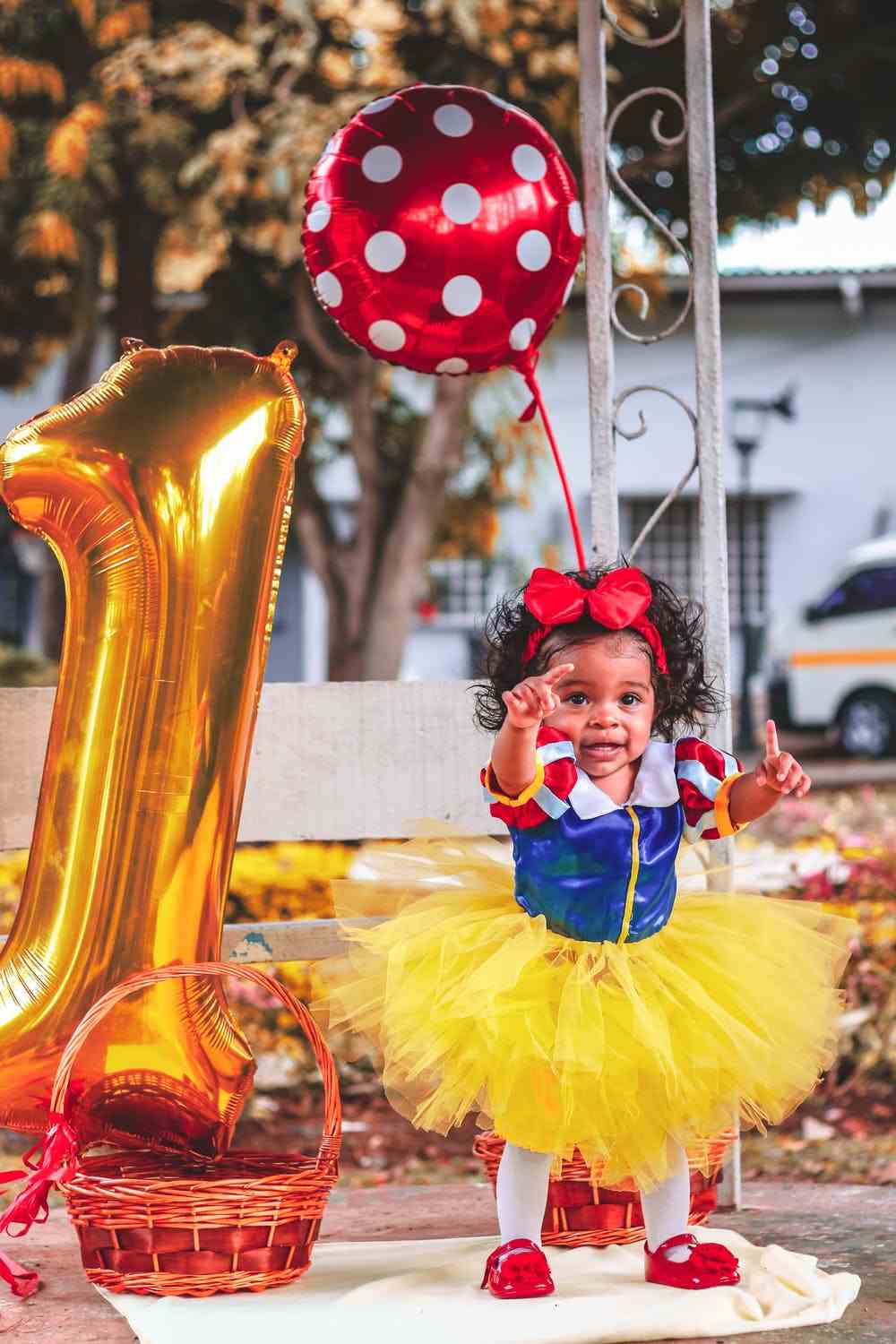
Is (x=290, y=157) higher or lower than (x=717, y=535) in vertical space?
higher

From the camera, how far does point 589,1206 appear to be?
2895mm

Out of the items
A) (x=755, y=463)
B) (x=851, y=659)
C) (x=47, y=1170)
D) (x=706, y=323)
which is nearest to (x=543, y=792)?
(x=47, y=1170)

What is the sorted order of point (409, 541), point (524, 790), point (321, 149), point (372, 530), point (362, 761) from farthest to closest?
point (372, 530) < point (409, 541) < point (321, 149) < point (362, 761) < point (524, 790)

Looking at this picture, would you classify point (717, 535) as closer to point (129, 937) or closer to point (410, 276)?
point (410, 276)

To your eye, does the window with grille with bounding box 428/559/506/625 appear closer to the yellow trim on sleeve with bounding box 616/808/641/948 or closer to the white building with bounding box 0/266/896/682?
the white building with bounding box 0/266/896/682

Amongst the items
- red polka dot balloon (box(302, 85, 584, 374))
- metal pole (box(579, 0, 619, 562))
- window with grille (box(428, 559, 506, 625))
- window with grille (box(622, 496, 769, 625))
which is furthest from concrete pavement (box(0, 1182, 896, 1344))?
window with grille (box(622, 496, 769, 625))

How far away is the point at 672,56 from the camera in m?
7.06

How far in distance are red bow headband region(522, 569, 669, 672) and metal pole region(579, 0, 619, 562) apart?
0.75m

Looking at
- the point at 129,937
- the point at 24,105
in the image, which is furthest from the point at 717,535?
the point at 24,105

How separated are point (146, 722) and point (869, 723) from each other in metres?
12.1

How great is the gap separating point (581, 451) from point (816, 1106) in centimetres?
1182

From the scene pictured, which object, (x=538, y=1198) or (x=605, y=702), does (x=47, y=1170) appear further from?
(x=605, y=702)

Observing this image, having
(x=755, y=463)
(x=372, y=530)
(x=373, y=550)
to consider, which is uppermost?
(x=755, y=463)

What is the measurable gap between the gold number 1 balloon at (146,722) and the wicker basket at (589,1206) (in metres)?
0.61
